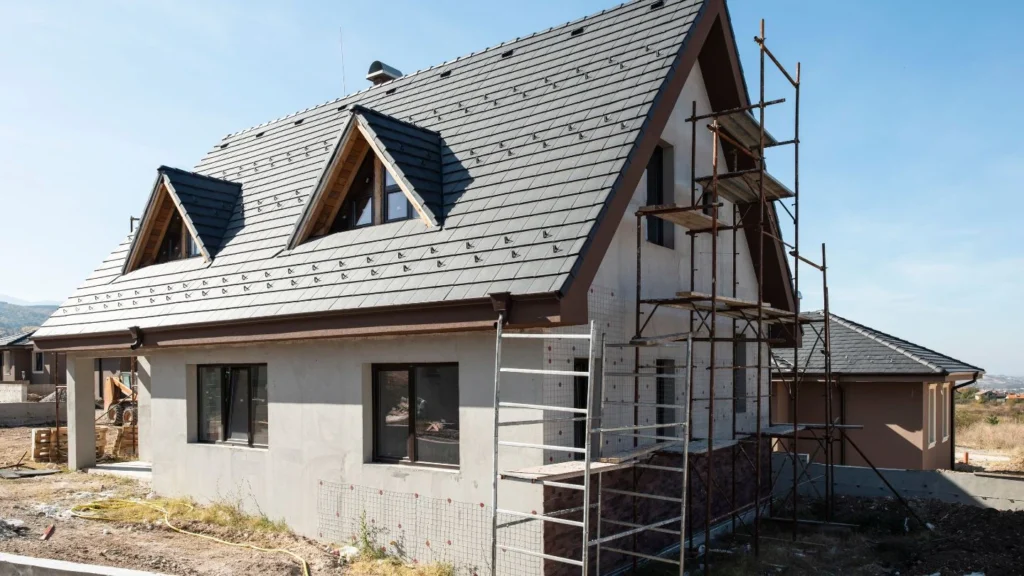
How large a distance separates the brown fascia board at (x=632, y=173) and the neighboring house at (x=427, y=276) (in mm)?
35

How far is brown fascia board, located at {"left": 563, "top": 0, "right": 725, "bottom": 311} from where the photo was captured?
8.16 m

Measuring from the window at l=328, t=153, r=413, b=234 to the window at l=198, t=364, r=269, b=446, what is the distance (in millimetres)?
2631

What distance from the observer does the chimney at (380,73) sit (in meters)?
17.2

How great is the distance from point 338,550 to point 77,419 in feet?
31.5

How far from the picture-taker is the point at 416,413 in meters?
9.88

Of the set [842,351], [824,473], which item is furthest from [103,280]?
[842,351]

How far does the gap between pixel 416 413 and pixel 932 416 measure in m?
14.9

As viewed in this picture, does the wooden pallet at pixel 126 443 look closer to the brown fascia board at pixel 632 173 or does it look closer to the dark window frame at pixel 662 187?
the dark window frame at pixel 662 187

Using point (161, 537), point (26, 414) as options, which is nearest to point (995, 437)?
point (161, 537)

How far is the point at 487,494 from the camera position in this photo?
29.0 feet

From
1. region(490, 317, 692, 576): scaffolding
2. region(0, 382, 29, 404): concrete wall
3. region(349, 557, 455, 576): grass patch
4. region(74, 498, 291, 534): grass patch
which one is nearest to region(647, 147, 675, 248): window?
region(490, 317, 692, 576): scaffolding

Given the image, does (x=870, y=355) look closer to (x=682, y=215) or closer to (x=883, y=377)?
(x=883, y=377)

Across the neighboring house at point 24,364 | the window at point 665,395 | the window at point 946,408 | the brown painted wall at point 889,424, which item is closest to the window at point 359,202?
the window at point 665,395

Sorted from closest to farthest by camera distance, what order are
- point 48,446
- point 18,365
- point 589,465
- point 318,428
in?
1. point 589,465
2. point 318,428
3. point 48,446
4. point 18,365
